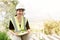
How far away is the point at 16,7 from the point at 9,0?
0.19 m

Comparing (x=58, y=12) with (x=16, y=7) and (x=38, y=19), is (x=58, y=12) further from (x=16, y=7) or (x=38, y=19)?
(x=16, y=7)

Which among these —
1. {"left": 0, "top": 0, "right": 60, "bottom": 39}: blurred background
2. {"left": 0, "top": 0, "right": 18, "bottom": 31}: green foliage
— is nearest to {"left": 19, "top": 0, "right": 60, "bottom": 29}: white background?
{"left": 0, "top": 0, "right": 60, "bottom": 39}: blurred background

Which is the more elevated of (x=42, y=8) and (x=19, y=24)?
(x=42, y=8)

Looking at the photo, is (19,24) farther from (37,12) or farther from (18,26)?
(37,12)

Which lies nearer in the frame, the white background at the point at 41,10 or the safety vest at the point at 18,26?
the safety vest at the point at 18,26

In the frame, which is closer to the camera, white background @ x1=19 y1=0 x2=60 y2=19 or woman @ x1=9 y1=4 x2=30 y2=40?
woman @ x1=9 y1=4 x2=30 y2=40

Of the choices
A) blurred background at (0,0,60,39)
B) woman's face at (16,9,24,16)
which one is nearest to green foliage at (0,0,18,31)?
blurred background at (0,0,60,39)

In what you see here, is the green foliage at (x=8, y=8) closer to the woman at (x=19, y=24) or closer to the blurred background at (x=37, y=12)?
the blurred background at (x=37, y=12)

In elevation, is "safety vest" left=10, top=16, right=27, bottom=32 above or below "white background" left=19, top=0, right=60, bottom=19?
below

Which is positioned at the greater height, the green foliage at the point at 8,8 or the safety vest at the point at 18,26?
the green foliage at the point at 8,8

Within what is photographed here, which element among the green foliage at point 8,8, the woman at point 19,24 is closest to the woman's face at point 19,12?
the woman at point 19,24

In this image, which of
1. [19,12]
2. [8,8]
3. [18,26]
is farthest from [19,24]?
[8,8]

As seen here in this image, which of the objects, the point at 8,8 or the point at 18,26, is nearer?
the point at 18,26

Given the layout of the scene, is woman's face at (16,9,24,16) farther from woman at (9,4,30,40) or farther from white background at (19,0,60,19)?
white background at (19,0,60,19)
